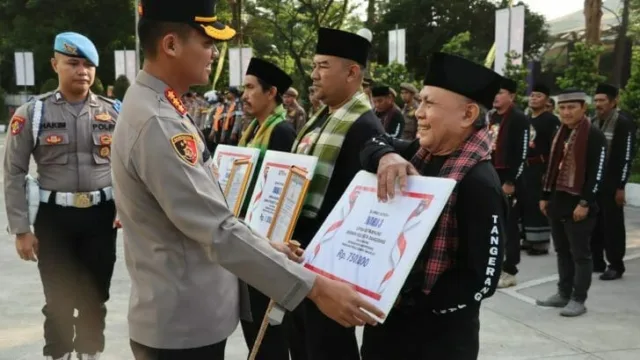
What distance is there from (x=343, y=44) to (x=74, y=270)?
204 cm

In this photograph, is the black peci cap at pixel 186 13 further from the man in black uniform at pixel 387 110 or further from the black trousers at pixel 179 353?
the man in black uniform at pixel 387 110

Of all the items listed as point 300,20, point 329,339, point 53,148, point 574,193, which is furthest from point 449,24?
point 329,339

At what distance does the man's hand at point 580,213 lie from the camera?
494cm

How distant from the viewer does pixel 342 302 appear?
1.87m

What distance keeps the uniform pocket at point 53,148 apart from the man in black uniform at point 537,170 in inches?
207

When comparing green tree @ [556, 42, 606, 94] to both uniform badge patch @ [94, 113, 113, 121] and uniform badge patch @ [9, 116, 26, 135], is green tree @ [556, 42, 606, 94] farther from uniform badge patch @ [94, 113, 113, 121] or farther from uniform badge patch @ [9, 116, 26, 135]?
uniform badge patch @ [9, 116, 26, 135]

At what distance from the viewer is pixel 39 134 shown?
11.9 feet

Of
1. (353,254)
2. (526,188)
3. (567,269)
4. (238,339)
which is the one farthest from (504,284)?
(353,254)

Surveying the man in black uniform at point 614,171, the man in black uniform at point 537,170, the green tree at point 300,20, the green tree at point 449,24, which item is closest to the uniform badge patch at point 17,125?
the man in black uniform at point 614,171

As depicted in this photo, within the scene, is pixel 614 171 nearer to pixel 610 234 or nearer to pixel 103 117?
pixel 610 234

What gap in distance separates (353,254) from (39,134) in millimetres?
2368

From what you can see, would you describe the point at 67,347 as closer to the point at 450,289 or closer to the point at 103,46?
the point at 450,289

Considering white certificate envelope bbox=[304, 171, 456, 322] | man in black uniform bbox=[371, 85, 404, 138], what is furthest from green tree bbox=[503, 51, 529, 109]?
white certificate envelope bbox=[304, 171, 456, 322]

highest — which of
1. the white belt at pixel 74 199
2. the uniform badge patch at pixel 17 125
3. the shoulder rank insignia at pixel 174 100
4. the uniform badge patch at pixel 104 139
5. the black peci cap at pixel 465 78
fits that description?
the black peci cap at pixel 465 78
